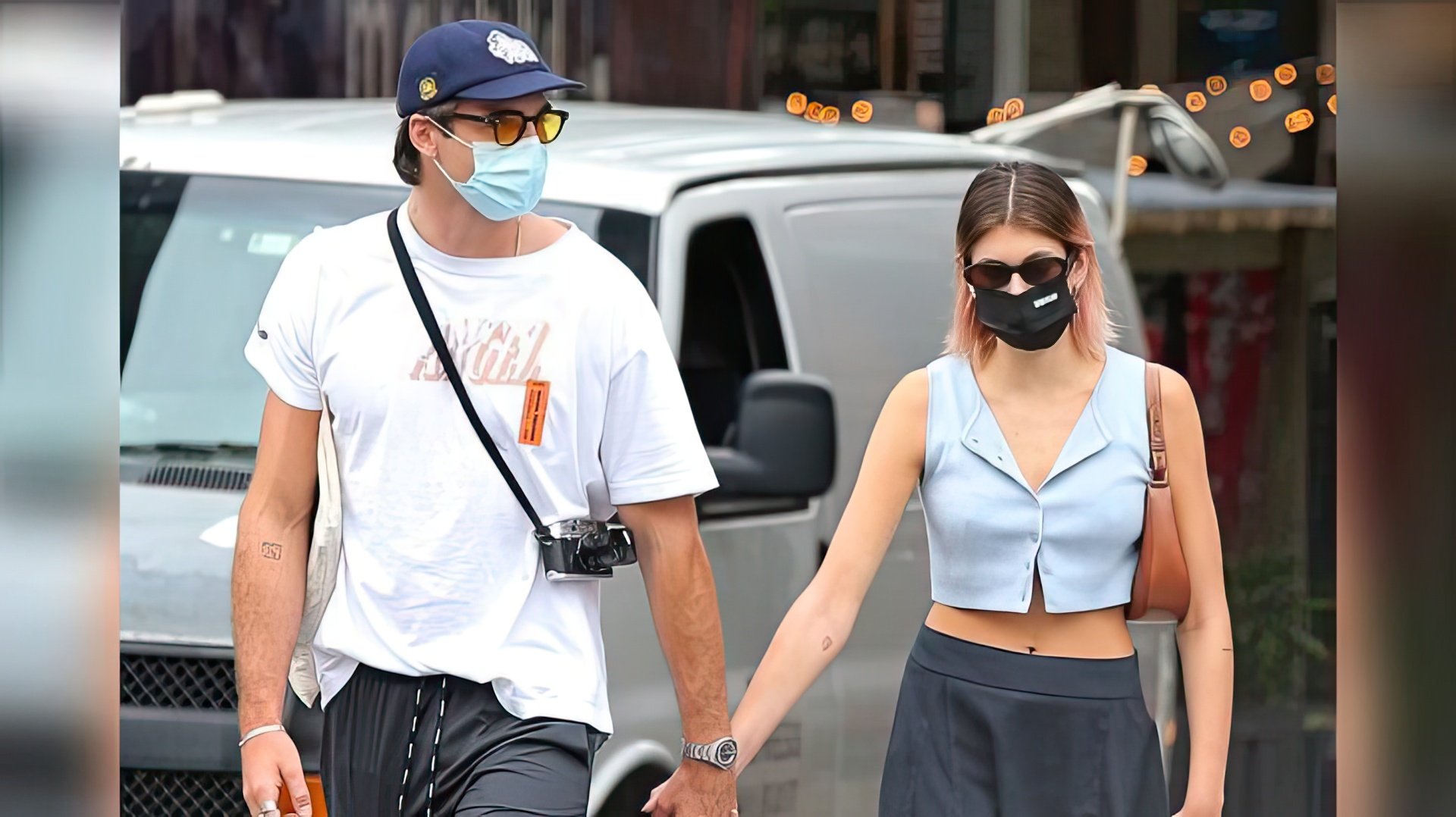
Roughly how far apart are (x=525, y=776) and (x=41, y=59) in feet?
5.55

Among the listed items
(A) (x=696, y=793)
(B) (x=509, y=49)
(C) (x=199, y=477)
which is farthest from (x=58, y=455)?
(A) (x=696, y=793)

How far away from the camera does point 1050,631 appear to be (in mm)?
3535

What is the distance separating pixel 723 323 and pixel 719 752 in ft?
4.72

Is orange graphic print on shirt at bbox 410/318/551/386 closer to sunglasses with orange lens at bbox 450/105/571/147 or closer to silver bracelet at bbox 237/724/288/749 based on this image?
sunglasses with orange lens at bbox 450/105/571/147

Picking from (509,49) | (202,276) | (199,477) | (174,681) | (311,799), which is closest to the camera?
(509,49)

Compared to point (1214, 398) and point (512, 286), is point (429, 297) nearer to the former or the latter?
point (512, 286)

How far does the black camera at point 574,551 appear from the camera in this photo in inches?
137

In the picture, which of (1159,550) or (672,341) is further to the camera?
(672,341)

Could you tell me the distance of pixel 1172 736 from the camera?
555cm

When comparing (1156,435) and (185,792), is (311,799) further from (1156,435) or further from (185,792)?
(1156,435)

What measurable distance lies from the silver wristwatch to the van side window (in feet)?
4.21

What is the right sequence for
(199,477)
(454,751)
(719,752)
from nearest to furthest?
(454,751) < (719,752) < (199,477)

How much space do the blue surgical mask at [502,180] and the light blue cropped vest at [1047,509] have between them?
0.83 metres

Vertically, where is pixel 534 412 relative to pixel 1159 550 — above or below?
above
